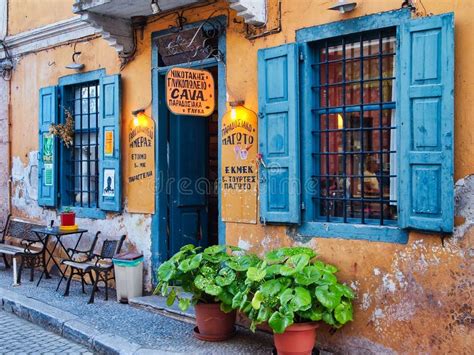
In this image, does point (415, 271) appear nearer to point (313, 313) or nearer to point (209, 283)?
point (313, 313)

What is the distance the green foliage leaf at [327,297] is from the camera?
4.91 meters

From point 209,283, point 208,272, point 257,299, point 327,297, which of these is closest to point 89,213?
point 208,272

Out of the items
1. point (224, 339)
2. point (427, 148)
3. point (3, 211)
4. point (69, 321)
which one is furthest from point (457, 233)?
point (3, 211)

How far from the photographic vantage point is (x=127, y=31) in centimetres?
793

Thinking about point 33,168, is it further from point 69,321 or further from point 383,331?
point 383,331

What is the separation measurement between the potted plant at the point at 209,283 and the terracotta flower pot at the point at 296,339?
77 centimetres

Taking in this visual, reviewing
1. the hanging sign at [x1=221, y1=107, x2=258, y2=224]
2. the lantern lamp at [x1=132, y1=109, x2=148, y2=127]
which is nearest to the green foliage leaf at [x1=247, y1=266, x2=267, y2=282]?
the hanging sign at [x1=221, y1=107, x2=258, y2=224]

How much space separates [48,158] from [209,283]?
16.7ft

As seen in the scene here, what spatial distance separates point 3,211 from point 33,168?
4.73ft

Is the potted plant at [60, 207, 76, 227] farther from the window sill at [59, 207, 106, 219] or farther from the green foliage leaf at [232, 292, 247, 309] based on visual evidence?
the green foliage leaf at [232, 292, 247, 309]

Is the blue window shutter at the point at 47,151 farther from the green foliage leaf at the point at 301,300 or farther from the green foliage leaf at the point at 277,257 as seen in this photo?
the green foliage leaf at the point at 301,300

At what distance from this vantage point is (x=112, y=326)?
21.6 ft

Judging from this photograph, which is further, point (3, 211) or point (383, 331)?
point (3, 211)

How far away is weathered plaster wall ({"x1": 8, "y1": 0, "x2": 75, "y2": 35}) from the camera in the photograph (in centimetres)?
920
